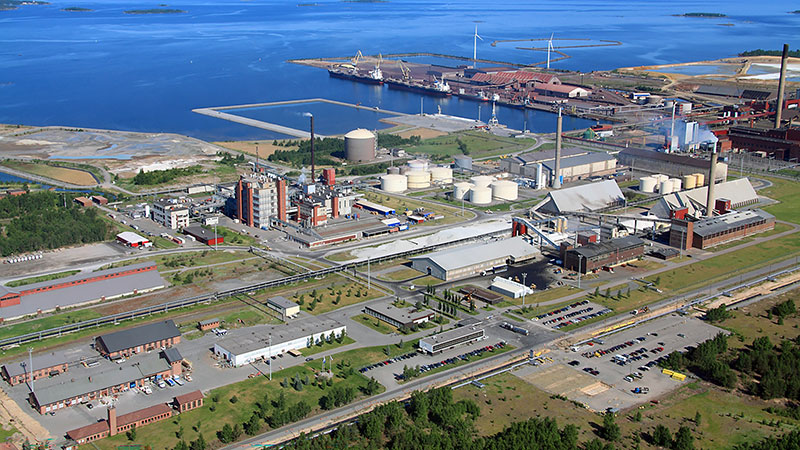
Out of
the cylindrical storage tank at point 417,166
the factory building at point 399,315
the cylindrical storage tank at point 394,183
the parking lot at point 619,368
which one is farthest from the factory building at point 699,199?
the factory building at point 399,315

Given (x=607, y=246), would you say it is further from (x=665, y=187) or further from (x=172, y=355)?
(x=172, y=355)

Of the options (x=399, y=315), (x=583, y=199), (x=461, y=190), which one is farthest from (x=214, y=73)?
(x=399, y=315)

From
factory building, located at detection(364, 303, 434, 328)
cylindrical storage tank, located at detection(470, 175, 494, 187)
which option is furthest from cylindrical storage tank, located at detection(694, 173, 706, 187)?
factory building, located at detection(364, 303, 434, 328)

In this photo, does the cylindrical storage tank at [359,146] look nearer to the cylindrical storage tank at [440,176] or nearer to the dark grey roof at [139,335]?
the cylindrical storage tank at [440,176]

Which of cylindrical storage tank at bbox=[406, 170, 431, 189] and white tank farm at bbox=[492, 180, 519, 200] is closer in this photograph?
white tank farm at bbox=[492, 180, 519, 200]

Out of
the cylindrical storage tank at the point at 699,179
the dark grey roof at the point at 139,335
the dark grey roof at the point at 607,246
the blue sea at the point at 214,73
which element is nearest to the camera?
the dark grey roof at the point at 139,335

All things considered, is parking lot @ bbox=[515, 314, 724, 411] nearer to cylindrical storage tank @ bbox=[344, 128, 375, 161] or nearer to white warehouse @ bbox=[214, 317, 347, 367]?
white warehouse @ bbox=[214, 317, 347, 367]
